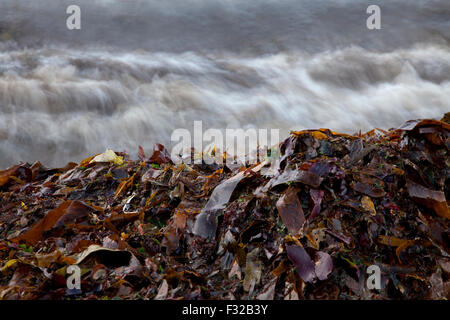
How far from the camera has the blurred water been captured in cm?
475

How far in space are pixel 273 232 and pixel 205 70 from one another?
14.8ft

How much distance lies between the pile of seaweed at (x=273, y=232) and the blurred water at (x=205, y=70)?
265 cm

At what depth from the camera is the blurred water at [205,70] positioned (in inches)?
187

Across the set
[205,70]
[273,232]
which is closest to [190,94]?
Result: [205,70]

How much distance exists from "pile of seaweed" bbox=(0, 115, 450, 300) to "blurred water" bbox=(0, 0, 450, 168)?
2.65 meters

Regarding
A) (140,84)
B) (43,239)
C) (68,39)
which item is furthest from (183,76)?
(43,239)

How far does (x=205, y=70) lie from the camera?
5770 mm

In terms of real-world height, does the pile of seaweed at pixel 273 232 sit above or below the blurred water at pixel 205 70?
below
